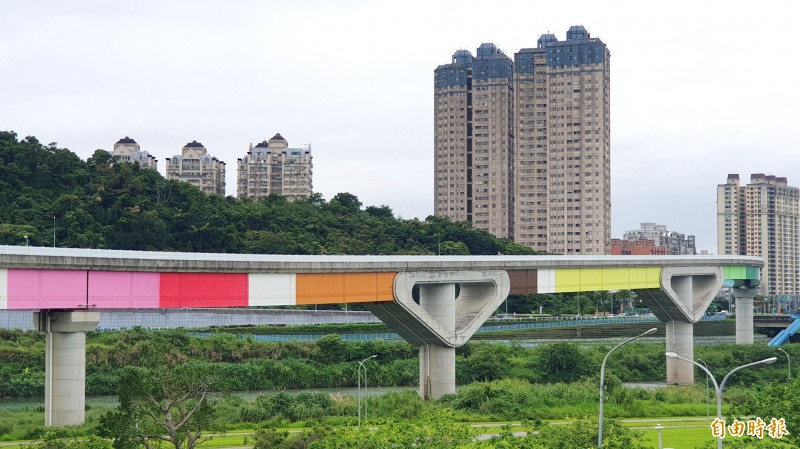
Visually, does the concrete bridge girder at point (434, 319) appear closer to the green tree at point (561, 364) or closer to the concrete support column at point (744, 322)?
the green tree at point (561, 364)

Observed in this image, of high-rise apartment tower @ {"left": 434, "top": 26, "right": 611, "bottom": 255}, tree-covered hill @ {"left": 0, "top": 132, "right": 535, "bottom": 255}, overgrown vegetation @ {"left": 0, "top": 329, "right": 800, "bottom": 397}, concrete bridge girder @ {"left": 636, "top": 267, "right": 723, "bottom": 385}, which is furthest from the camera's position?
high-rise apartment tower @ {"left": 434, "top": 26, "right": 611, "bottom": 255}

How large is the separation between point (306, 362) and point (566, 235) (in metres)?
112

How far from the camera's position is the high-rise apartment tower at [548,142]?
188 m

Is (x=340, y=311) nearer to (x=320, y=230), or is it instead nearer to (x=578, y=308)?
(x=320, y=230)

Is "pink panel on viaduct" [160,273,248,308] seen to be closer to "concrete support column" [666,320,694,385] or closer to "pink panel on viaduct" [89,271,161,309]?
"pink panel on viaduct" [89,271,161,309]

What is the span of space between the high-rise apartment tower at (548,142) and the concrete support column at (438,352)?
127740mm

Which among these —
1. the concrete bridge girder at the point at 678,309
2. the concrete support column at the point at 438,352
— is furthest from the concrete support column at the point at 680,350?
the concrete support column at the point at 438,352

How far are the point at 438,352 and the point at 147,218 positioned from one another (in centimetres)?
5605

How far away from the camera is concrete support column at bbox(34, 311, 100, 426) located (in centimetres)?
4769

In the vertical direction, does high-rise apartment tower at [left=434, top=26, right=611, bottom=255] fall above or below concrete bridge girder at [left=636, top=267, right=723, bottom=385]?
above

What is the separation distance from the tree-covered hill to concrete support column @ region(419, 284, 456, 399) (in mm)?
51896

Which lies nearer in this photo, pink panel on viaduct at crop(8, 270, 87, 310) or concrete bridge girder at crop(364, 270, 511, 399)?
pink panel on viaduct at crop(8, 270, 87, 310)

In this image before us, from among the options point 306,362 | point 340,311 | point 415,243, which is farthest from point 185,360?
point 415,243

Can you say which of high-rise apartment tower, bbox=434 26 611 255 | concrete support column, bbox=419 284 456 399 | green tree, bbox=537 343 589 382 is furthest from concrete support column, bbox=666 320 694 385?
high-rise apartment tower, bbox=434 26 611 255
